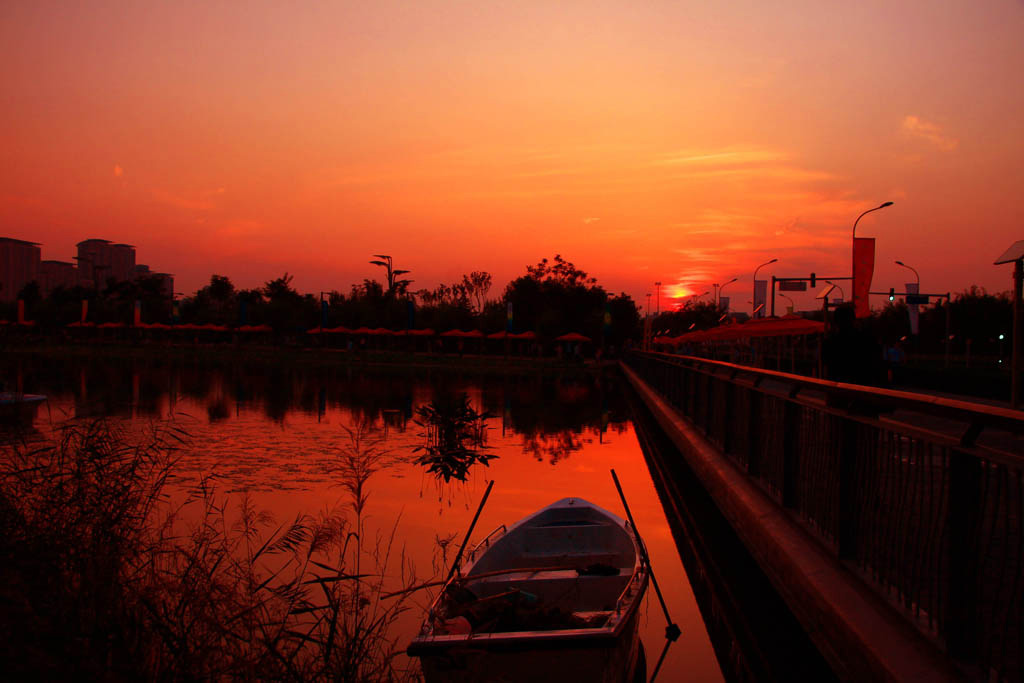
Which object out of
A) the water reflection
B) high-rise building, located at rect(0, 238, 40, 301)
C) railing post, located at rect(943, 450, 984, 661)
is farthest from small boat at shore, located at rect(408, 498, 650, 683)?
high-rise building, located at rect(0, 238, 40, 301)

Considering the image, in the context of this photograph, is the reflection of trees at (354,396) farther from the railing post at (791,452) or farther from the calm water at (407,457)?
the railing post at (791,452)

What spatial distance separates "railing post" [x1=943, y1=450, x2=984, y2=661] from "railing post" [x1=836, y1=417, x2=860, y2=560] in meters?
1.88

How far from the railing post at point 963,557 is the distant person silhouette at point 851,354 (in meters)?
5.57

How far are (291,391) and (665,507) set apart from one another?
25.1m

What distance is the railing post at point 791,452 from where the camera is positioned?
7.71 metres

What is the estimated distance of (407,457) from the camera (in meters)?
17.2

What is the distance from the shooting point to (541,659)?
190 inches

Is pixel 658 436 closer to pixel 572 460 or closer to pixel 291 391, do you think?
pixel 572 460

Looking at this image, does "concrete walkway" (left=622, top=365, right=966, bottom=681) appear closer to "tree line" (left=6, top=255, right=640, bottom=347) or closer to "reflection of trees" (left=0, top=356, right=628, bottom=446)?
"reflection of trees" (left=0, top=356, right=628, bottom=446)

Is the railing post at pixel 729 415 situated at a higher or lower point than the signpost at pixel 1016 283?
lower

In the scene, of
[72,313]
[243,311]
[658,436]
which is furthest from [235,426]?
[72,313]

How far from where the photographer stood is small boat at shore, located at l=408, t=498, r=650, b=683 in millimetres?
4832

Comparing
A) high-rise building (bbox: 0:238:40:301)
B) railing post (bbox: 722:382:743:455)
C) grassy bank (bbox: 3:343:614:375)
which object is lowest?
grassy bank (bbox: 3:343:614:375)

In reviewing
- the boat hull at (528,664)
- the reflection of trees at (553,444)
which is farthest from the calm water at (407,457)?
the boat hull at (528,664)
